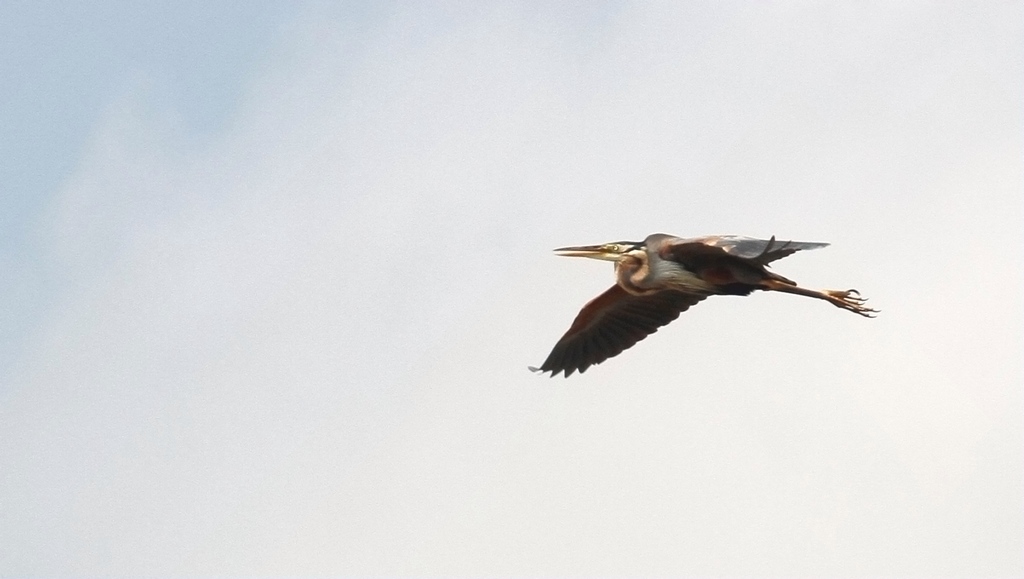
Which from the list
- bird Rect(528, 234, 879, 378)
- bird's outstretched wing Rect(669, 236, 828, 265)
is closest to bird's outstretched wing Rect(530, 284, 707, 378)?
bird Rect(528, 234, 879, 378)

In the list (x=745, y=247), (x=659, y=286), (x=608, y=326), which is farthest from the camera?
(x=608, y=326)

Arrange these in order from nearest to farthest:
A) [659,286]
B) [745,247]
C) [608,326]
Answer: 1. [745,247]
2. [659,286]
3. [608,326]

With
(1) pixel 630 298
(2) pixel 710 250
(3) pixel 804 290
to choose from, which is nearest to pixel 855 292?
(3) pixel 804 290

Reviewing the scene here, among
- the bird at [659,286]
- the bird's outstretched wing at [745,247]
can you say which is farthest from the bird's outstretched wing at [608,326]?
the bird's outstretched wing at [745,247]

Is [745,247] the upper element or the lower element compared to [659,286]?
lower

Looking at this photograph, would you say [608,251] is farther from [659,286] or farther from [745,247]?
[745,247]

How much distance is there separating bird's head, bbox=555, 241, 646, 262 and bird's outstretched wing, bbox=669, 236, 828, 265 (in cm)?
54

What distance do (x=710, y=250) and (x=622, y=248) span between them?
122 cm

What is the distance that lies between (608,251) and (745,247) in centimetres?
196

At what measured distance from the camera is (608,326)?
44.8ft

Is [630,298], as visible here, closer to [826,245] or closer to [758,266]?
[758,266]

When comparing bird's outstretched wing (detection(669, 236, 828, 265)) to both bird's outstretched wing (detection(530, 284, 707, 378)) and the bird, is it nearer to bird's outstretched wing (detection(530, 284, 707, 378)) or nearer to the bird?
the bird

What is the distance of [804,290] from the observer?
39.0ft

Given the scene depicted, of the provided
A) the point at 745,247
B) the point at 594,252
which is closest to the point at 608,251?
the point at 594,252
